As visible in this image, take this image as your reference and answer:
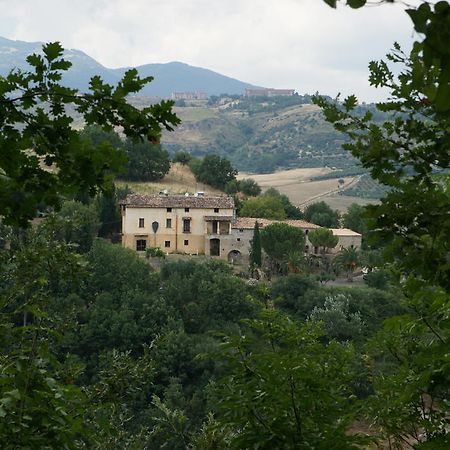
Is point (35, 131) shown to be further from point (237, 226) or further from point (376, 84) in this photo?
point (237, 226)

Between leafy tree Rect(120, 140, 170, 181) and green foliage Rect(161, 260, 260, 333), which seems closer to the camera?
green foliage Rect(161, 260, 260, 333)

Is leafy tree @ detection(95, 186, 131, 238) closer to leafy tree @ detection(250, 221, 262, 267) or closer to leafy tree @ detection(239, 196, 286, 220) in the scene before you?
leafy tree @ detection(239, 196, 286, 220)

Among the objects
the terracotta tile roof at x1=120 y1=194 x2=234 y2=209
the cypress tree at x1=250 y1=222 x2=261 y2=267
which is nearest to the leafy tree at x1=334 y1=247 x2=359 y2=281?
the cypress tree at x1=250 y1=222 x2=261 y2=267

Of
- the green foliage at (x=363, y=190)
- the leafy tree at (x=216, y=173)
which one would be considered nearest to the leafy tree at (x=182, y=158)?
the leafy tree at (x=216, y=173)

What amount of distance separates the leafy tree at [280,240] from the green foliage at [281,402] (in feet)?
126

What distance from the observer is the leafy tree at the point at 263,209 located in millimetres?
51781

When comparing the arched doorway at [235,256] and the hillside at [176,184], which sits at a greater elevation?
the hillside at [176,184]

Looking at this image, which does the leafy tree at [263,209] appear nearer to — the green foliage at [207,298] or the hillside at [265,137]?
the green foliage at [207,298]

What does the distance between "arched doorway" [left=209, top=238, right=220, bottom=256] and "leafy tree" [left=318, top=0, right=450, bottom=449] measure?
41694 mm

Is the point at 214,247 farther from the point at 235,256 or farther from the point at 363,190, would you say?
the point at 363,190

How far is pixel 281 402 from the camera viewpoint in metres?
3.53

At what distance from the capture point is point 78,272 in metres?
5.24

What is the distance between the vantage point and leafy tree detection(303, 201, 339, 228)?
53.5m

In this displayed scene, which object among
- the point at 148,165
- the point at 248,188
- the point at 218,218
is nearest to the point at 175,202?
the point at 218,218
